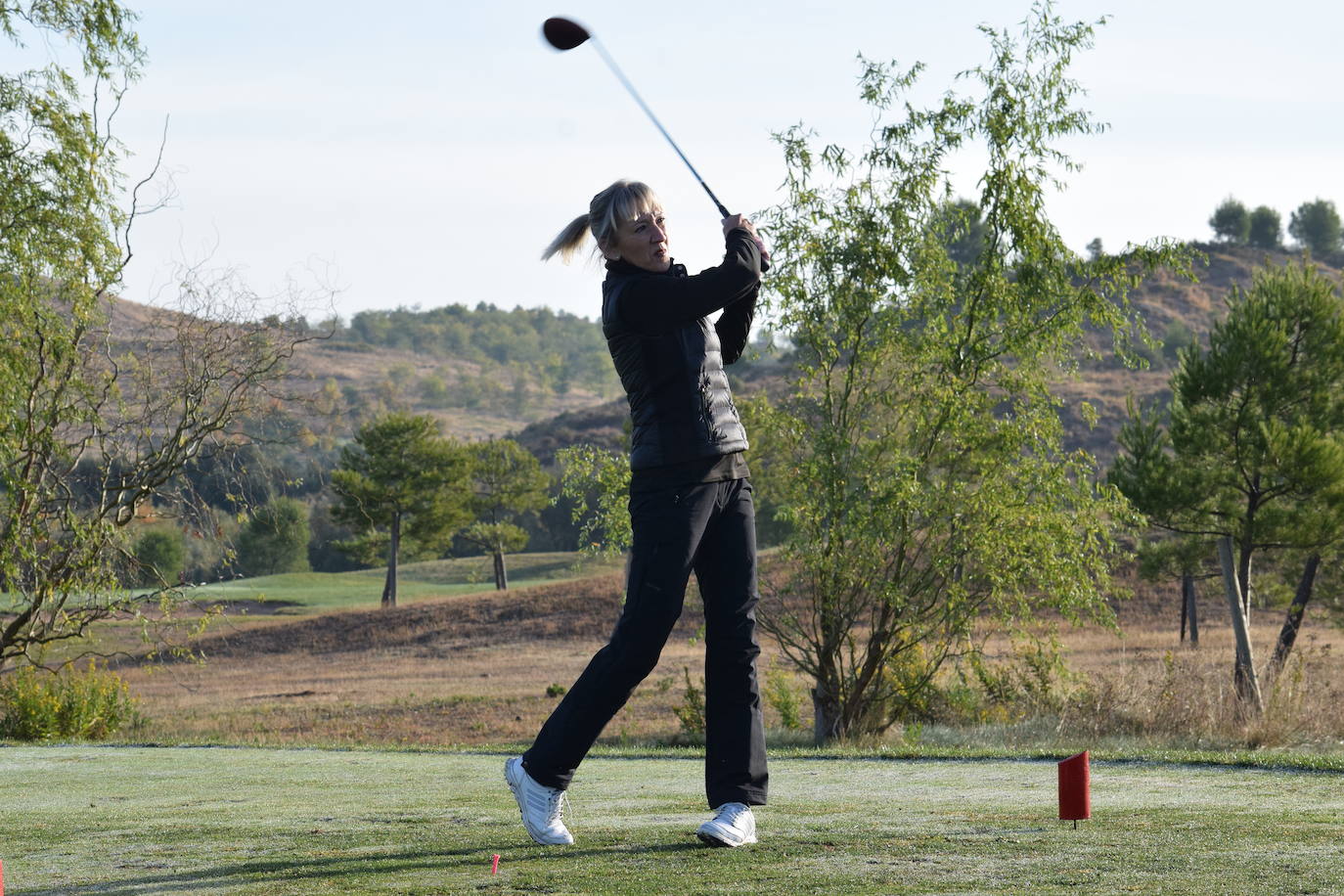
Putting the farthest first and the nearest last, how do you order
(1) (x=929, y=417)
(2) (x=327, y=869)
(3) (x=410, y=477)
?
(3) (x=410, y=477)
(1) (x=929, y=417)
(2) (x=327, y=869)

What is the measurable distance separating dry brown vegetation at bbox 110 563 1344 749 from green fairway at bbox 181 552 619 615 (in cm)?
1075

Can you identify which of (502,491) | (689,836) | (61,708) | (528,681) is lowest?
(528,681)

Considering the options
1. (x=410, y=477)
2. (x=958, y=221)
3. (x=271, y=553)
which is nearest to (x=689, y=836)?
(x=958, y=221)

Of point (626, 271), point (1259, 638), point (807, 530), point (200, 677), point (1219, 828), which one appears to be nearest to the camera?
point (1219, 828)

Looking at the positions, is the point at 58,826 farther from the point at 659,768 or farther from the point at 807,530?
the point at 807,530

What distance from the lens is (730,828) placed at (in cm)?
447

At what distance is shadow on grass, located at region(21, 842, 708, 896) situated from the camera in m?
4.04

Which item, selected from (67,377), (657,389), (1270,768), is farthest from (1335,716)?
(67,377)

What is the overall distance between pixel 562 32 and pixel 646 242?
6.39 ft

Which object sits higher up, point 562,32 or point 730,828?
point 562,32

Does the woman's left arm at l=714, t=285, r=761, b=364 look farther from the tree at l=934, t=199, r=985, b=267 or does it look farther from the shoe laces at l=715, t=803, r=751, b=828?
the tree at l=934, t=199, r=985, b=267

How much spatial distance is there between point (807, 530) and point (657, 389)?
10546 mm

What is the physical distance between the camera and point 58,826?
548cm

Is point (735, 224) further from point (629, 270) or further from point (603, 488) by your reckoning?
point (603, 488)
